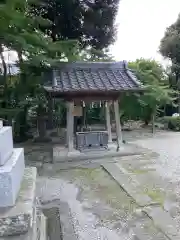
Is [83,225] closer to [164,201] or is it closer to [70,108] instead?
[164,201]

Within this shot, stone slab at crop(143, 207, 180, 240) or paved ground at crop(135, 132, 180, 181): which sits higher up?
paved ground at crop(135, 132, 180, 181)

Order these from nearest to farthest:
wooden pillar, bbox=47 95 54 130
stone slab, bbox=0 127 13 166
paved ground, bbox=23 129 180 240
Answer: stone slab, bbox=0 127 13 166 < paved ground, bbox=23 129 180 240 < wooden pillar, bbox=47 95 54 130

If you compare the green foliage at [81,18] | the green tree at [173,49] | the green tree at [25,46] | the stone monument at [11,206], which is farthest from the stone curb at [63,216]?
the green tree at [173,49]

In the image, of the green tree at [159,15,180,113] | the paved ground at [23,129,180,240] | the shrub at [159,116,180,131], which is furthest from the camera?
the green tree at [159,15,180,113]

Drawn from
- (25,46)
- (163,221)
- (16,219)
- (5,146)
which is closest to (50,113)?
(25,46)

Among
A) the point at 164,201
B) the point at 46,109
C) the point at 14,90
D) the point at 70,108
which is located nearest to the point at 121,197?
the point at 164,201

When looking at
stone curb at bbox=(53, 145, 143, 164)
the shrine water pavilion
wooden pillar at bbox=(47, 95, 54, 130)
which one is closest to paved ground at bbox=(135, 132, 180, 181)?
stone curb at bbox=(53, 145, 143, 164)

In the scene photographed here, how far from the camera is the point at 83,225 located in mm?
3262

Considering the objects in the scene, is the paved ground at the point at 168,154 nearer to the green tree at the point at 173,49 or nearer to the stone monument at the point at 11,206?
the stone monument at the point at 11,206

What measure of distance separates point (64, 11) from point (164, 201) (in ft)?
29.5

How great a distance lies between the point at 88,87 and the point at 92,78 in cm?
66

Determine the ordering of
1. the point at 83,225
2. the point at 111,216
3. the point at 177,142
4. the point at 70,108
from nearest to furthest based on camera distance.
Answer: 1. the point at 83,225
2. the point at 111,216
3. the point at 70,108
4. the point at 177,142

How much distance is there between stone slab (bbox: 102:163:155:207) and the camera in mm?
3959

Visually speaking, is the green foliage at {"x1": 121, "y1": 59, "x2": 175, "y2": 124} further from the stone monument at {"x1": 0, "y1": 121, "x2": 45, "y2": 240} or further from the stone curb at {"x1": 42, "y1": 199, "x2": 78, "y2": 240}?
the stone monument at {"x1": 0, "y1": 121, "x2": 45, "y2": 240}
